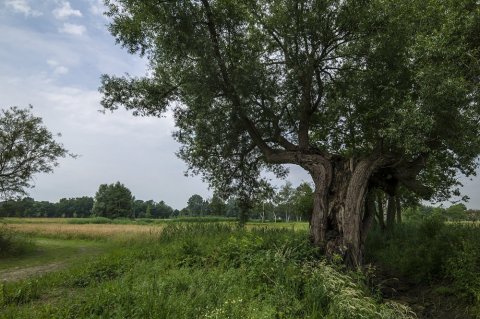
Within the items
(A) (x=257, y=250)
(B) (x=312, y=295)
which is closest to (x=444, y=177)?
(A) (x=257, y=250)

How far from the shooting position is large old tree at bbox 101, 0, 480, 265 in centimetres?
1180

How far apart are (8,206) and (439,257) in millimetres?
24218

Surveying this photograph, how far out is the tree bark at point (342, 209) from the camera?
1286 centimetres

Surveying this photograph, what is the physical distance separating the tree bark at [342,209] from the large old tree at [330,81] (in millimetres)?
45

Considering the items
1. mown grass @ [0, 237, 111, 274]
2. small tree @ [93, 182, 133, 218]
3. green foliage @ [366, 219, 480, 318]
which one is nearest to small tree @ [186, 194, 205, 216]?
small tree @ [93, 182, 133, 218]

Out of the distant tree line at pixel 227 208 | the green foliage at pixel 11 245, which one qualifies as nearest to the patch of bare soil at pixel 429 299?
the distant tree line at pixel 227 208

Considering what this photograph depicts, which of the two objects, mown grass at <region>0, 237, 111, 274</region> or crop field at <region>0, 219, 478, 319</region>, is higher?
crop field at <region>0, 219, 478, 319</region>

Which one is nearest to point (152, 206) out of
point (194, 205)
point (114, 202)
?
point (194, 205)

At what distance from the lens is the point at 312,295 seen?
299 inches

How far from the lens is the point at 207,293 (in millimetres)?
7387

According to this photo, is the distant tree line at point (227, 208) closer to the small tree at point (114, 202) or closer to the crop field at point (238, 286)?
the small tree at point (114, 202)

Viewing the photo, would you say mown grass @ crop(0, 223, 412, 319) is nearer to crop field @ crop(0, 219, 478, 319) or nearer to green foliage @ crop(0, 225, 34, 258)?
crop field @ crop(0, 219, 478, 319)

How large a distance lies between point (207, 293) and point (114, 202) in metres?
103

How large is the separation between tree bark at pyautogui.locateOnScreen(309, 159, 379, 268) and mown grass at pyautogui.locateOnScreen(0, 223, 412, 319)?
5.33ft
